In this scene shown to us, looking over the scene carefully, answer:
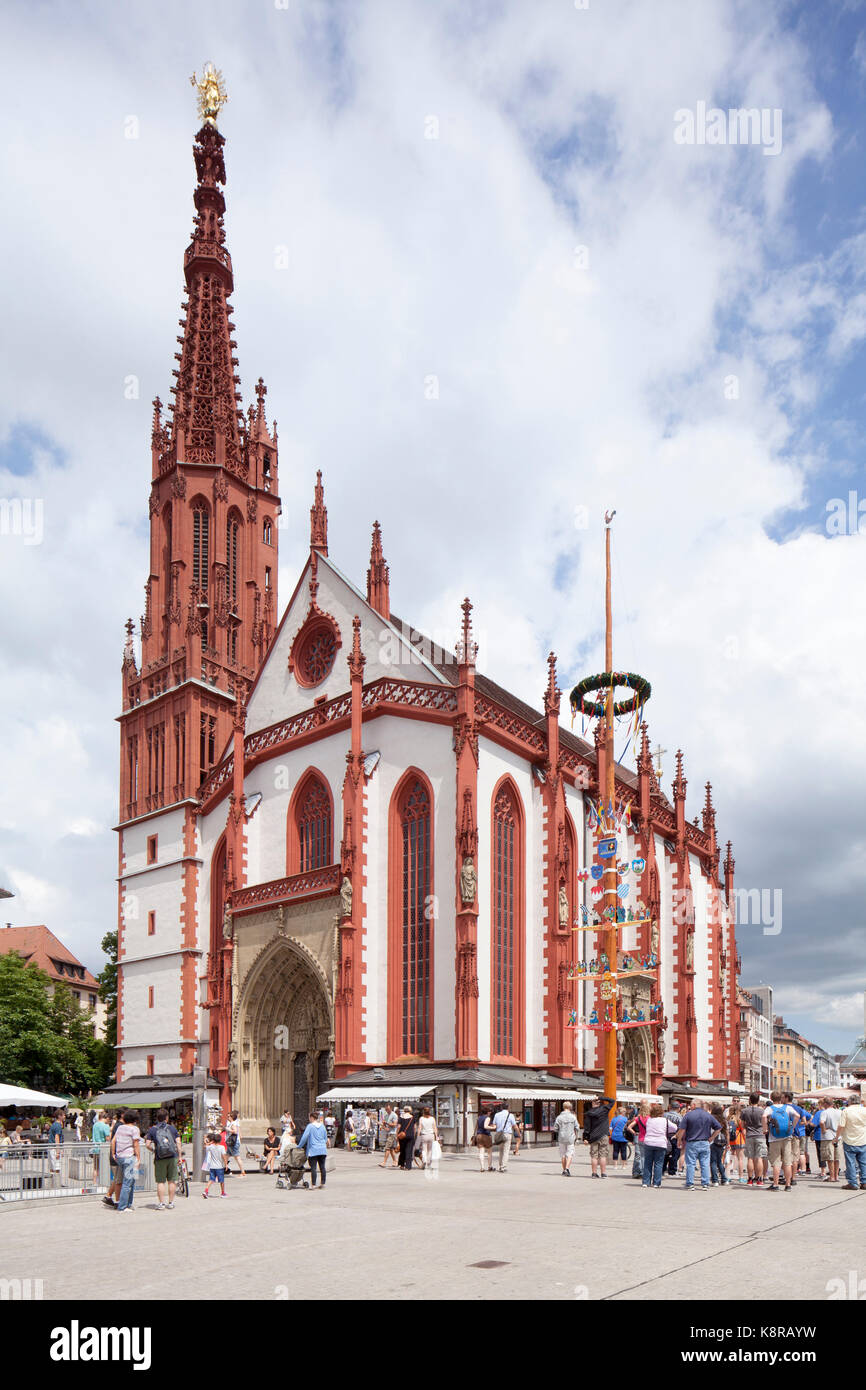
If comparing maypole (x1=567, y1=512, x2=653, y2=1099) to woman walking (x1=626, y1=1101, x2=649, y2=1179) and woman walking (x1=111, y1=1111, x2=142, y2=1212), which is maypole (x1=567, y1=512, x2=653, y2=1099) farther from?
woman walking (x1=111, y1=1111, x2=142, y2=1212)

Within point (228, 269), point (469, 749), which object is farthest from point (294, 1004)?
point (228, 269)

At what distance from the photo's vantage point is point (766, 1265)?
11.5 metres

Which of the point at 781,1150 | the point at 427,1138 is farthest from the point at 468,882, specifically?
the point at 781,1150

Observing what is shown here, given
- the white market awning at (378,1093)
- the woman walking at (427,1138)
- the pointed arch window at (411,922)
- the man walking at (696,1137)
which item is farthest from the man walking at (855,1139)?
the pointed arch window at (411,922)

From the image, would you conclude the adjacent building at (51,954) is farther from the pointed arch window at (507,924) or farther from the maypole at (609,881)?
the pointed arch window at (507,924)

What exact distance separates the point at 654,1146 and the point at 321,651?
2646 centimetres

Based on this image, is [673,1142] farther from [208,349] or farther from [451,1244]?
[208,349]

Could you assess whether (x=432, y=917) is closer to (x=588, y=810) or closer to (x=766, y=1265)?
(x=588, y=810)

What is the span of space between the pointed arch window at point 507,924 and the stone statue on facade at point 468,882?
9.24 ft

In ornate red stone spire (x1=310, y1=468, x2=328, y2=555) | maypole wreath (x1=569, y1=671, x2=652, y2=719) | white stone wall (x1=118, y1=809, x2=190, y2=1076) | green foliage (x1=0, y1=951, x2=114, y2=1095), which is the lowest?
green foliage (x1=0, y1=951, x2=114, y2=1095)

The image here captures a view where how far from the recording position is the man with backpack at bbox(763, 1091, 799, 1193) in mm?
21875

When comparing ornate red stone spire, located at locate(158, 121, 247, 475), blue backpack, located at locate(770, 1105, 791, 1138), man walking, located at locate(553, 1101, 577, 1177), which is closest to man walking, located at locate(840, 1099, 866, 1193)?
blue backpack, located at locate(770, 1105, 791, 1138)

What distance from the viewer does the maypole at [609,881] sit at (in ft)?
109

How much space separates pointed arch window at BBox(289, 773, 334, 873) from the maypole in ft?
27.9
